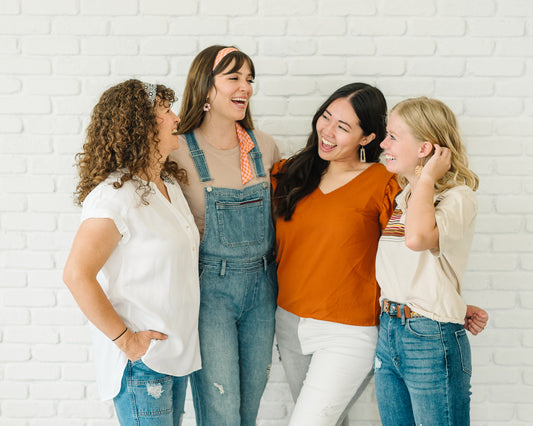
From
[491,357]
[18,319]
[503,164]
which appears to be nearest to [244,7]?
[503,164]

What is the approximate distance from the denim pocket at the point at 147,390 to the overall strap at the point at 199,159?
70 centimetres

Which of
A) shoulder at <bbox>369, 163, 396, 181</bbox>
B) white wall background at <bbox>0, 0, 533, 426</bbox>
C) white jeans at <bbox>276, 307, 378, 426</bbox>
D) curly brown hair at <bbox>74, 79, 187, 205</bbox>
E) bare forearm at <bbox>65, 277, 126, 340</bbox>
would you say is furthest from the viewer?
white wall background at <bbox>0, 0, 533, 426</bbox>

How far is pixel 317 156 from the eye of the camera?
1981mm

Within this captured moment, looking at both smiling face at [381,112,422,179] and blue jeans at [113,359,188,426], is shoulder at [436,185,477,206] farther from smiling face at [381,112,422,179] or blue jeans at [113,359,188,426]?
blue jeans at [113,359,188,426]

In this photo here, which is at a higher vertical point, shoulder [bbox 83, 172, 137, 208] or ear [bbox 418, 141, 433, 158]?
ear [bbox 418, 141, 433, 158]

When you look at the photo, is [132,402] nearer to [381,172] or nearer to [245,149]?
[245,149]

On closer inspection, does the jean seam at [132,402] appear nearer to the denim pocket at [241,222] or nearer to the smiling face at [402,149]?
the denim pocket at [241,222]

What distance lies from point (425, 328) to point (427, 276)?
0.16 m

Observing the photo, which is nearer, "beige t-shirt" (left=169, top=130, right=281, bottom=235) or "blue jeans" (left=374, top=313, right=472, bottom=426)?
"blue jeans" (left=374, top=313, right=472, bottom=426)

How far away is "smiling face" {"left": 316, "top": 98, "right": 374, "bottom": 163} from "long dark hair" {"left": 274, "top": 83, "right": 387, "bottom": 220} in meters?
0.02

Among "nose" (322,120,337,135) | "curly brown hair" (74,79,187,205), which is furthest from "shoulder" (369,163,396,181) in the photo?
"curly brown hair" (74,79,187,205)

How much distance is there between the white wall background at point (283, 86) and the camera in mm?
2150

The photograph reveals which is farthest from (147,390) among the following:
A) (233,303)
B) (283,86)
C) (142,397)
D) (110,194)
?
(283,86)

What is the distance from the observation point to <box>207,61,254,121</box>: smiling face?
1.82m
